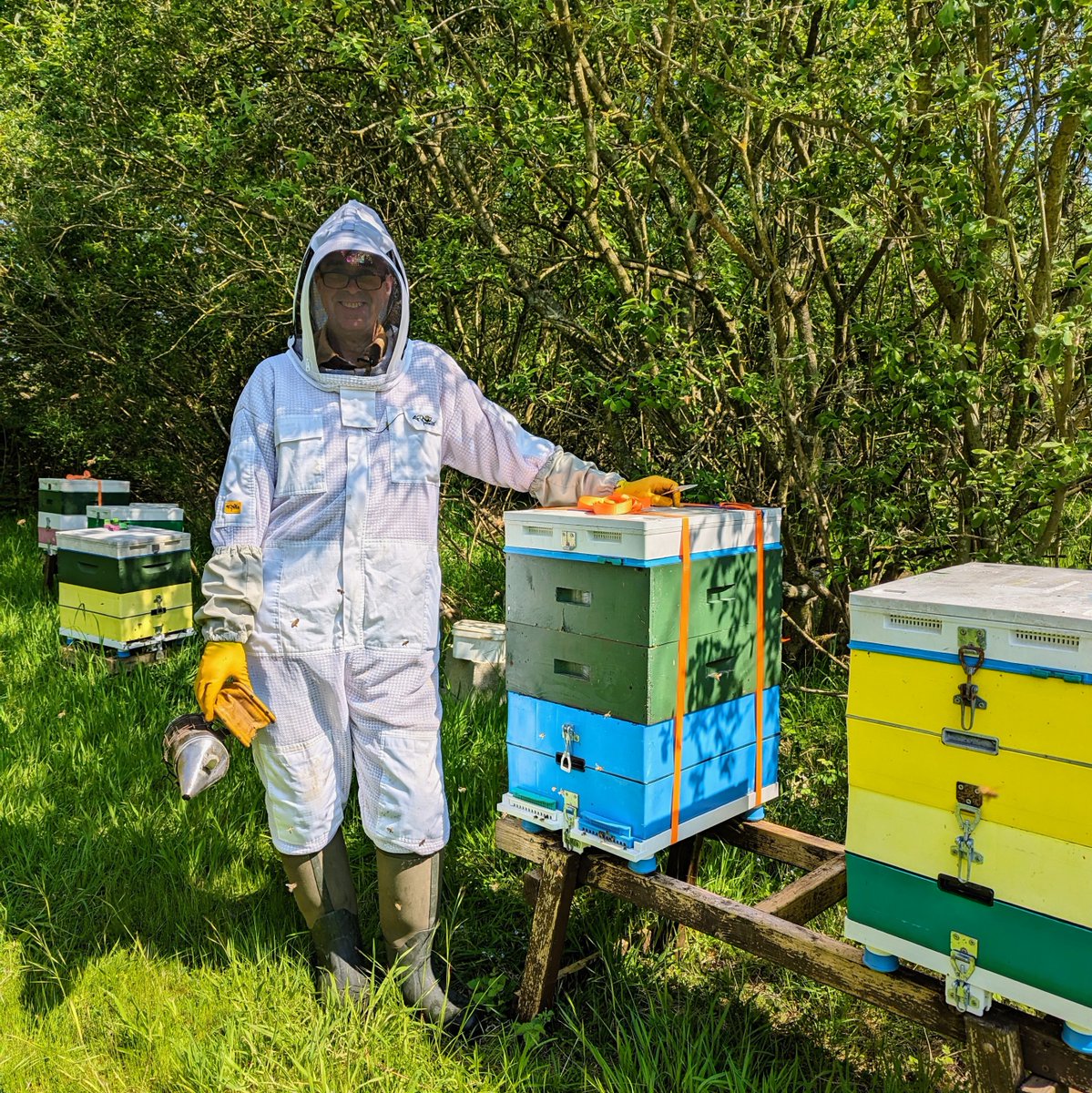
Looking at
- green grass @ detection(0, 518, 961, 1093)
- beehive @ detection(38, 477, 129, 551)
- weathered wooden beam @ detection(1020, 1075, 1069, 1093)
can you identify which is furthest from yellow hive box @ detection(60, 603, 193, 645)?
weathered wooden beam @ detection(1020, 1075, 1069, 1093)

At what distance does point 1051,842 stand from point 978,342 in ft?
6.61

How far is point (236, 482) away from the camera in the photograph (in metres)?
2.65

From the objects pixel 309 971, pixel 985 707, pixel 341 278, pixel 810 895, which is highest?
pixel 341 278

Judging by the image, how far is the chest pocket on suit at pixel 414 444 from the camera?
8.94 feet

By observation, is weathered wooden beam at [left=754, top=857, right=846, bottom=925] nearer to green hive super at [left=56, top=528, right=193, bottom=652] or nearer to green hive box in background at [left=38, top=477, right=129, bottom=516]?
green hive super at [left=56, top=528, right=193, bottom=652]

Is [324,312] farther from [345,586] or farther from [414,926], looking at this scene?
[414,926]

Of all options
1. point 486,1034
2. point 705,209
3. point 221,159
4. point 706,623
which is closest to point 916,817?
point 706,623

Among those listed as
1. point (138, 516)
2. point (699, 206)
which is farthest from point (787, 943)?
point (138, 516)

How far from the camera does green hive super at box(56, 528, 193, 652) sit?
18.0 feet

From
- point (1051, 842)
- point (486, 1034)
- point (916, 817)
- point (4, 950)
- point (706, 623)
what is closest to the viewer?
point (1051, 842)

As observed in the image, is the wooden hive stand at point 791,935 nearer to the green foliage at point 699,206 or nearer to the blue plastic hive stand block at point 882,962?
the blue plastic hive stand block at point 882,962

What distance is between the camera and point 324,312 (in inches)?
107

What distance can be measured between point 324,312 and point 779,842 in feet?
6.44

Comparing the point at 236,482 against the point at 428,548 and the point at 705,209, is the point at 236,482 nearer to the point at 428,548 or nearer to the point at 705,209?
the point at 428,548
